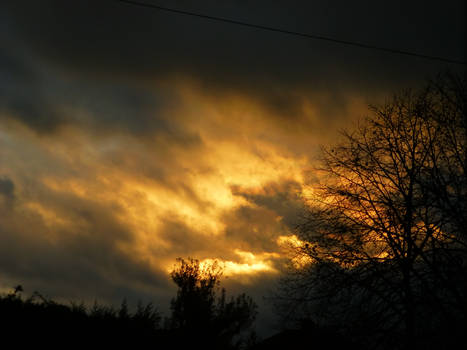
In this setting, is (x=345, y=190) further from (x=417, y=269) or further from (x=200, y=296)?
(x=200, y=296)

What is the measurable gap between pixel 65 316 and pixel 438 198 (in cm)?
1258

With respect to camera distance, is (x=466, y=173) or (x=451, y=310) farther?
(x=466, y=173)

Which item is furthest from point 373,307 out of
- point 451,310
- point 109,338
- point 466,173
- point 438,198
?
point 109,338

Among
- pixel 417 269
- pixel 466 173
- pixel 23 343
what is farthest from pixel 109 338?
pixel 466 173

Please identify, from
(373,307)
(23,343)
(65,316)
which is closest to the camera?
(23,343)

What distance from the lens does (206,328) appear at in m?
4.73

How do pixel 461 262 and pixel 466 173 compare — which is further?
pixel 466 173

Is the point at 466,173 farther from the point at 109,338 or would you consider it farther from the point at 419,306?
the point at 109,338

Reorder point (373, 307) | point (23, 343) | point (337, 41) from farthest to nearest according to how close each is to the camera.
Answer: point (373, 307) < point (337, 41) < point (23, 343)

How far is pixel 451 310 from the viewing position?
12.3 metres

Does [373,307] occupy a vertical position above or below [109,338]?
above

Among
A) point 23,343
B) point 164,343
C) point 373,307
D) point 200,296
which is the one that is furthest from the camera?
point 200,296

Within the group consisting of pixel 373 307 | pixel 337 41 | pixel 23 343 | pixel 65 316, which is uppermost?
pixel 337 41

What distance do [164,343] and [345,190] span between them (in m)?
12.2
